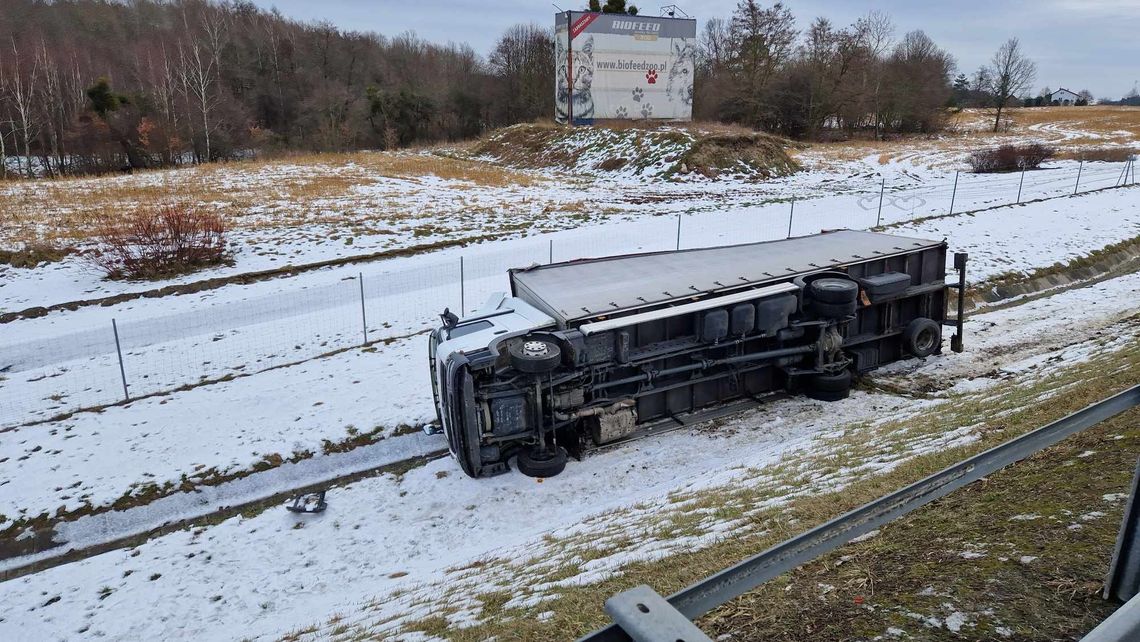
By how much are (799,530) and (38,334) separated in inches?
599

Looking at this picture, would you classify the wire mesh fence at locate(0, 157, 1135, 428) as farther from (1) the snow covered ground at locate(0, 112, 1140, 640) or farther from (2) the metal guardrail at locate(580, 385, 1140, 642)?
(2) the metal guardrail at locate(580, 385, 1140, 642)

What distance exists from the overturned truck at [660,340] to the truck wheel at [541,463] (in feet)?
0.05

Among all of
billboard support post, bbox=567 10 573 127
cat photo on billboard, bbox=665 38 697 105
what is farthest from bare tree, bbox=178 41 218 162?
cat photo on billboard, bbox=665 38 697 105

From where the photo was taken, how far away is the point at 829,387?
10.4 meters

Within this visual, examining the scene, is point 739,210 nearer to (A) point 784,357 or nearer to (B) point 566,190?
(B) point 566,190

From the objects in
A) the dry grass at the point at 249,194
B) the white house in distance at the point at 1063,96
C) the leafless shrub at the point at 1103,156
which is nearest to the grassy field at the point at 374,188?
the dry grass at the point at 249,194

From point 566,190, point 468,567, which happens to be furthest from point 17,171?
point 468,567

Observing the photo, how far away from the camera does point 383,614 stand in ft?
19.4

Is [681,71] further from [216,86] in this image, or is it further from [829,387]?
[216,86]

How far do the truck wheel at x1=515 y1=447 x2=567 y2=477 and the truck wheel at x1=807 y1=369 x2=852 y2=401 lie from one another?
4.19 m

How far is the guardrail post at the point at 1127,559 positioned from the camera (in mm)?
2914

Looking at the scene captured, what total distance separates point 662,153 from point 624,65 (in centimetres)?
1047

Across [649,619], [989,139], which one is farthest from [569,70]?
[649,619]

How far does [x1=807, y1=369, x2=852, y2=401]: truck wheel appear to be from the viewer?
10.4m
